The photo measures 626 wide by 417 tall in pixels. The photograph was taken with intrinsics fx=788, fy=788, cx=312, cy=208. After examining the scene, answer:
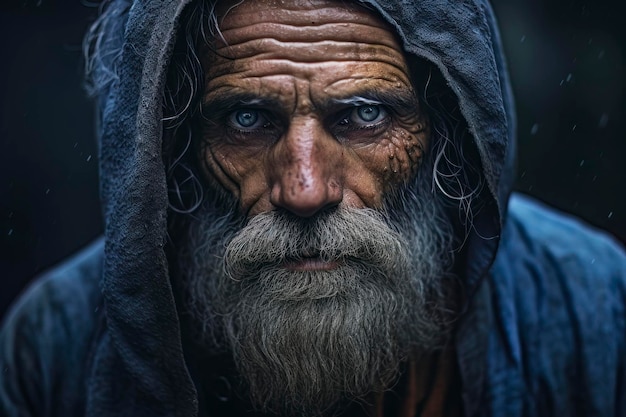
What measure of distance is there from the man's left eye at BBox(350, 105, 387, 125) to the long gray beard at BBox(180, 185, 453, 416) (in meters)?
0.22

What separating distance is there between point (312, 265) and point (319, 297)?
Result: 0.26 feet

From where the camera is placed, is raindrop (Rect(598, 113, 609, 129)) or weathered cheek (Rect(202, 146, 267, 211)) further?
raindrop (Rect(598, 113, 609, 129))

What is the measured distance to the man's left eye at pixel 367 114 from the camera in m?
1.91

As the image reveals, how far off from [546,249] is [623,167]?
230 centimetres

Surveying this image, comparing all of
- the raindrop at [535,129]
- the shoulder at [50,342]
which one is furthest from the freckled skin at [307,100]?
the raindrop at [535,129]

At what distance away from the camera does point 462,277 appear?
228 centimetres

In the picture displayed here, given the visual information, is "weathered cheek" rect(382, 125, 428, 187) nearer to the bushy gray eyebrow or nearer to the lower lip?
the bushy gray eyebrow

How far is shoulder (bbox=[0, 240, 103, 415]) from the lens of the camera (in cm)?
241

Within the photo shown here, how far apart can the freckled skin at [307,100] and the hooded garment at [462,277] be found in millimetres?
101

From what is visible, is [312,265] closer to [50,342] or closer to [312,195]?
[312,195]

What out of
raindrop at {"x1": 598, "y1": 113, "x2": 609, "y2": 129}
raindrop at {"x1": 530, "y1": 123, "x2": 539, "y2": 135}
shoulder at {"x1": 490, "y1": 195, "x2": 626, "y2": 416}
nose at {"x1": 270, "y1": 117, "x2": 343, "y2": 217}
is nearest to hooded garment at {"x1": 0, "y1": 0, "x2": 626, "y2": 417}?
shoulder at {"x1": 490, "y1": 195, "x2": 626, "y2": 416}

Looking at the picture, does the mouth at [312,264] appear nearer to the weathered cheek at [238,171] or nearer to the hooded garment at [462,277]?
the weathered cheek at [238,171]

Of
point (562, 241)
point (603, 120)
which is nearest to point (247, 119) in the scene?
point (562, 241)

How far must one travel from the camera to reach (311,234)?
1872 millimetres
